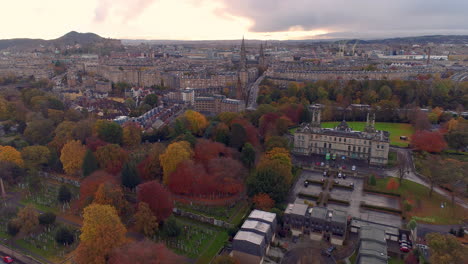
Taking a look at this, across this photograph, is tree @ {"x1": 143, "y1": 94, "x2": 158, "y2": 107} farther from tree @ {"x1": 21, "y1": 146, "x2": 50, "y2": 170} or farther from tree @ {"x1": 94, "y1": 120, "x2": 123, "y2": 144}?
tree @ {"x1": 21, "y1": 146, "x2": 50, "y2": 170}

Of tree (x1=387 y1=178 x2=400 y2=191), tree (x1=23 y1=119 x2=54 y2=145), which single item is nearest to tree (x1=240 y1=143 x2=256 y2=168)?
tree (x1=387 y1=178 x2=400 y2=191)

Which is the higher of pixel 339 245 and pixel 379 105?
pixel 379 105

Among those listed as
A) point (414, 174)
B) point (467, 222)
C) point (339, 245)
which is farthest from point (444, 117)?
point (339, 245)

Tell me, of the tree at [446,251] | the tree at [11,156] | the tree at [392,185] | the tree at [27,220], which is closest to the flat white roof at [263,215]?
the tree at [446,251]

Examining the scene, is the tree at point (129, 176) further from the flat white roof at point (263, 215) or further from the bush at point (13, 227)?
the flat white roof at point (263, 215)

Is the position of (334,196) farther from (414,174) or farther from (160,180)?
(160,180)

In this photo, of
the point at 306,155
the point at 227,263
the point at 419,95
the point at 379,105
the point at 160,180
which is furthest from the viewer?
the point at 419,95
